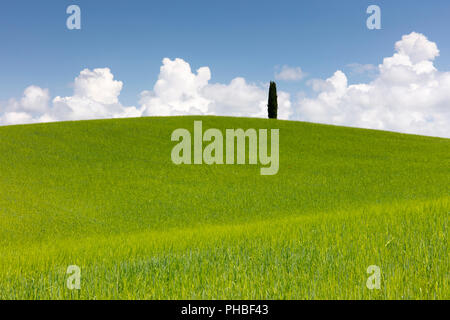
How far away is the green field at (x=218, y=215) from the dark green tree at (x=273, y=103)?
941cm

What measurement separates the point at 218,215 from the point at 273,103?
146 feet

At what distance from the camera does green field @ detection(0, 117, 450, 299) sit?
484cm

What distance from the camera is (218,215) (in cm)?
1709

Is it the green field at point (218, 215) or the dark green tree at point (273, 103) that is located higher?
the dark green tree at point (273, 103)

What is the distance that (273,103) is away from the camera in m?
58.3

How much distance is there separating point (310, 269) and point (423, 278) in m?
1.58

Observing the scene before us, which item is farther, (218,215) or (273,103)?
(273,103)

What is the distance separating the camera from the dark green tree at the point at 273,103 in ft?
191

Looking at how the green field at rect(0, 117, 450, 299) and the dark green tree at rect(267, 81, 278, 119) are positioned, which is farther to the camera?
the dark green tree at rect(267, 81, 278, 119)

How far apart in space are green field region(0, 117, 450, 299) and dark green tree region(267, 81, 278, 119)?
941 cm

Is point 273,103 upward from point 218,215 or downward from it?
upward

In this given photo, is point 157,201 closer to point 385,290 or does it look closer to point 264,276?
point 264,276

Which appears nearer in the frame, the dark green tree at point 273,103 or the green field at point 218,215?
the green field at point 218,215
